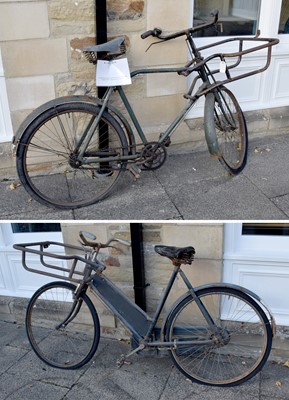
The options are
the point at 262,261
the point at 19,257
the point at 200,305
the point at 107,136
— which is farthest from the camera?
the point at 19,257

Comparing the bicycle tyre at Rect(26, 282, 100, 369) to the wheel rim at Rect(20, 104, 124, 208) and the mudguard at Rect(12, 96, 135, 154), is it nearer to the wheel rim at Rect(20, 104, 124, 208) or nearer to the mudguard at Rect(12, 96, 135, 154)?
the wheel rim at Rect(20, 104, 124, 208)

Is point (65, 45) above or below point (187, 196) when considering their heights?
above

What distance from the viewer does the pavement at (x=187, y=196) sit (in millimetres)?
3369

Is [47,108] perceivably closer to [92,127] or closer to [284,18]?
[92,127]

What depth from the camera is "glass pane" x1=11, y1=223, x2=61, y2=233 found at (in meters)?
3.71

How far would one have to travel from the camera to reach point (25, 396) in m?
2.95

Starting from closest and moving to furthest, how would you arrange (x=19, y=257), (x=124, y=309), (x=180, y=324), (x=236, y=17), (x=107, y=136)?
(x=124, y=309)
(x=180, y=324)
(x=107, y=136)
(x=19, y=257)
(x=236, y=17)

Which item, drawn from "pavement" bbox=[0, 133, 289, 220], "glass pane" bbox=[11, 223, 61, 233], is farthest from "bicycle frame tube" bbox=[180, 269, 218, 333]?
"glass pane" bbox=[11, 223, 61, 233]

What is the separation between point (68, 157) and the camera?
3.33 metres

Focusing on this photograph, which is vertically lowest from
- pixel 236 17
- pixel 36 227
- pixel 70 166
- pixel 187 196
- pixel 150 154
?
pixel 36 227

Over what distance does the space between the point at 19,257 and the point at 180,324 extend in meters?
1.54

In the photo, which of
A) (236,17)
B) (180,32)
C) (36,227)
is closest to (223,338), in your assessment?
(36,227)

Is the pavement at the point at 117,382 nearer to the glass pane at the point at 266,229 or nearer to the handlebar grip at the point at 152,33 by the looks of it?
the glass pane at the point at 266,229

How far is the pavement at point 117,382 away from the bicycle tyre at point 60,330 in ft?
0.30
